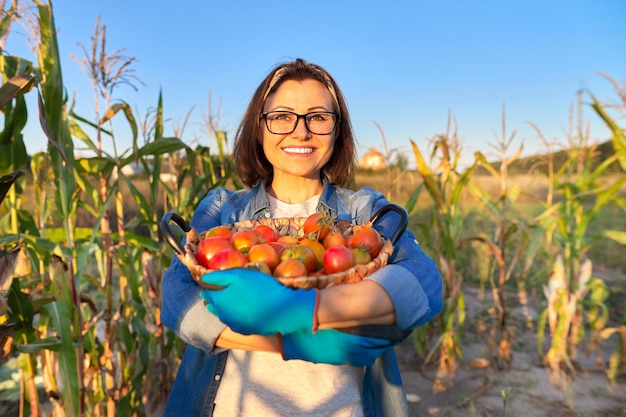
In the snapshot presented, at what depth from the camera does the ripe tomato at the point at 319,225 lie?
3.97 feet

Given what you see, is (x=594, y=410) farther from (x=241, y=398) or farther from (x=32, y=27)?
(x=32, y=27)

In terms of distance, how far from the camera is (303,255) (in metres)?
1.03

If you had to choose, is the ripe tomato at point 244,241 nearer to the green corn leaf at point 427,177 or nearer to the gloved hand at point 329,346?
the gloved hand at point 329,346

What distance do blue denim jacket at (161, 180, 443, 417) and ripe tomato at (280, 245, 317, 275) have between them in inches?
6.9

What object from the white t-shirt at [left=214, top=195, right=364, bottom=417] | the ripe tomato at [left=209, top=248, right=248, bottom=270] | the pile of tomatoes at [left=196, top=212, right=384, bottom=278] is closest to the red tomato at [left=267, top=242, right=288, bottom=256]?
the pile of tomatoes at [left=196, top=212, right=384, bottom=278]

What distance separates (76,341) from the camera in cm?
178

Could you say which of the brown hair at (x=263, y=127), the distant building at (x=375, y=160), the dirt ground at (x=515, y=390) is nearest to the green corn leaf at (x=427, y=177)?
the distant building at (x=375, y=160)

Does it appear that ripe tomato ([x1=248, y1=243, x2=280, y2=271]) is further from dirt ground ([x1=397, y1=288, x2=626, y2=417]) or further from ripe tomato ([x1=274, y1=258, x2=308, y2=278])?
dirt ground ([x1=397, y1=288, x2=626, y2=417])

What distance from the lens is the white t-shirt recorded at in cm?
117

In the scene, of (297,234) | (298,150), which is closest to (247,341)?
(297,234)

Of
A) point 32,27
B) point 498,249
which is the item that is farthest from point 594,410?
point 32,27

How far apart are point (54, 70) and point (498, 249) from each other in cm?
310

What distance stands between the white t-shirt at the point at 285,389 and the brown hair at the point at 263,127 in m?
0.71

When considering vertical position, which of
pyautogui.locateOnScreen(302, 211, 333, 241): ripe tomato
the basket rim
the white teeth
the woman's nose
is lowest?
the basket rim
